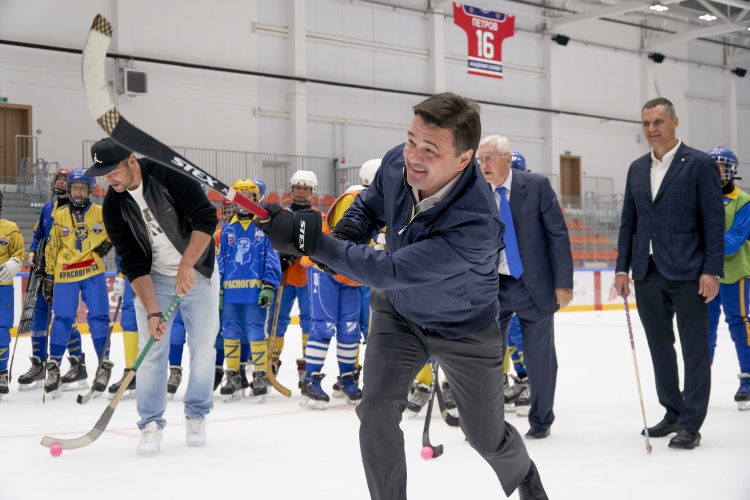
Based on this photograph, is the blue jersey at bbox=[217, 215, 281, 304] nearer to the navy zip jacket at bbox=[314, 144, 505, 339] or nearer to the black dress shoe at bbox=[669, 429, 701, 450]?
the black dress shoe at bbox=[669, 429, 701, 450]

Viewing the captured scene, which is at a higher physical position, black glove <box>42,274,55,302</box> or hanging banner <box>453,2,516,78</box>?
hanging banner <box>453,2,516,78</box>

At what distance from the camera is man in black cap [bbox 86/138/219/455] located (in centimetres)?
379

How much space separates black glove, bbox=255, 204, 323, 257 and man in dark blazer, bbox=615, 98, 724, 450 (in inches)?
92.3

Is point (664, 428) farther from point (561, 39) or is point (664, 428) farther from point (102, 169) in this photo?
point (561, 39)

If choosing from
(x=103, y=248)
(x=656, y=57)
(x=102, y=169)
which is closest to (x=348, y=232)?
(x=102, y=169)

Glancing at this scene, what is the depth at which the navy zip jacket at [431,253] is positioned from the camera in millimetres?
2256

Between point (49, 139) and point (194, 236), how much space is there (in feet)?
40.0

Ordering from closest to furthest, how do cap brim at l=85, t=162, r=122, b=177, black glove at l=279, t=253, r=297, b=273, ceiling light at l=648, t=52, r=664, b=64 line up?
cap brim at l=85, t=162, r=122, b=177, black glove at l=279, t=253, r=297, b=273, ceiling light at l=648, t=52, r=664, b=64

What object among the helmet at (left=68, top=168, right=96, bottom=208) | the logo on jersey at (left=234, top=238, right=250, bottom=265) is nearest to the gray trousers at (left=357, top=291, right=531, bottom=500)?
the logo on jersey at (left=234, top=238, right=250, bottom=265)

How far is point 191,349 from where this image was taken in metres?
4.08

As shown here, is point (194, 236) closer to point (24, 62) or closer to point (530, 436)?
point (530, 436)

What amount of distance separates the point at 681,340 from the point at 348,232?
84.6 inches

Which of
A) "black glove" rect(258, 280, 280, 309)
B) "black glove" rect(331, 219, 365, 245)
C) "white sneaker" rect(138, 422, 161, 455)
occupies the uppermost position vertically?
"black glove" rect(331, 219, 365, 245)

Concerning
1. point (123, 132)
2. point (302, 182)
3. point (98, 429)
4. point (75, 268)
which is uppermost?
point (302, 182)
